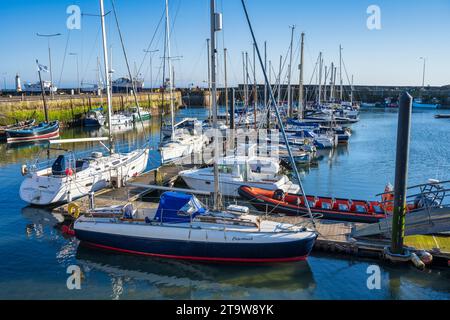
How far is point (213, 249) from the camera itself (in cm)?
1472

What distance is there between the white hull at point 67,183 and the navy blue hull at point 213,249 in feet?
22.4

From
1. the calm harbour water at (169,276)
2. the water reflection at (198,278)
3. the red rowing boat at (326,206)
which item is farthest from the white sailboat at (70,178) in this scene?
the red rowing boat at (326,206)

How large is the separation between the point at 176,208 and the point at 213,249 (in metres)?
2.09

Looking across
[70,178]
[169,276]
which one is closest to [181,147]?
[70,178]

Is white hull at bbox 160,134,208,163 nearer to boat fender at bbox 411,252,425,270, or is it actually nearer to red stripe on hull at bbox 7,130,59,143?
red stripe on hull at bbox 7,130,59,143

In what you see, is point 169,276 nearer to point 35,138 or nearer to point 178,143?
point 178,143

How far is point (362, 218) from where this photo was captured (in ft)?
59.3

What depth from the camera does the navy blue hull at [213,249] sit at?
14453 millimetres

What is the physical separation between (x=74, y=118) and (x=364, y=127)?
47.2 meters

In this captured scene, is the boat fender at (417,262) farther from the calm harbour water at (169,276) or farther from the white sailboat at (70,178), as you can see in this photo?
the white sailboat at (70,178)
